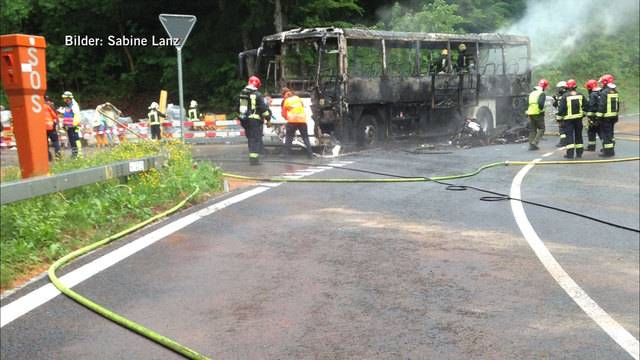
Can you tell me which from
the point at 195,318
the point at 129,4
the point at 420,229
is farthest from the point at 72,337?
the point at 129,4

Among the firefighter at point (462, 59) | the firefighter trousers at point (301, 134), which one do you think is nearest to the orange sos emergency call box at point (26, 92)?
the firefighter trousers at point (301, 134)

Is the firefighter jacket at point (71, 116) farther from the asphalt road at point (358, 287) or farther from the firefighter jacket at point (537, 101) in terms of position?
the firefighter jacket at point (537, 101)

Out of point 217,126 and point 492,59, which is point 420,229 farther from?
point 217,126

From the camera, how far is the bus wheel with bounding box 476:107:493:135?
24.3 metres

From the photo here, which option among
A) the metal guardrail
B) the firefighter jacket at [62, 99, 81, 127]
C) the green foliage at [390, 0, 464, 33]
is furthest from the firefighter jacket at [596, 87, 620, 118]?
the green foliage at [390, 0, 464, 33]

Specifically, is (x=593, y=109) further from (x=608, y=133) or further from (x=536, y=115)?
(x=536, y=115)

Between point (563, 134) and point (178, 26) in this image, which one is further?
point (563, 134)

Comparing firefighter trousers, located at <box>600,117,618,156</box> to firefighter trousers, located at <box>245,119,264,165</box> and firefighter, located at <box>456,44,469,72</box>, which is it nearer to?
firefighter, located at <box>456,44,469,72</box>

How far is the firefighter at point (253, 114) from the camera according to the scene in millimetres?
16219

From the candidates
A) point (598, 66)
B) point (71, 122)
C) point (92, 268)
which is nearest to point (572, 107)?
point (71, 122)

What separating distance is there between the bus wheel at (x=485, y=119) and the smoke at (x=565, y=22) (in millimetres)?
10385

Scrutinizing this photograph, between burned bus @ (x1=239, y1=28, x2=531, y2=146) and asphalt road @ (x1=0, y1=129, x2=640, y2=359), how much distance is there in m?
7.81

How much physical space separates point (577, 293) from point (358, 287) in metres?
1.83

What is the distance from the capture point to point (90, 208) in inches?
329
